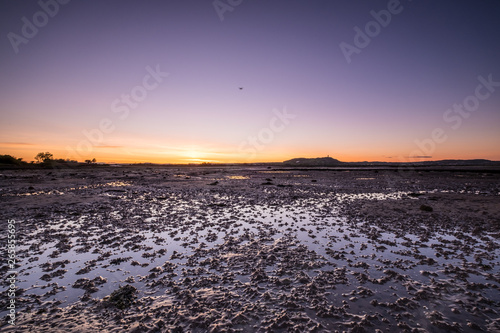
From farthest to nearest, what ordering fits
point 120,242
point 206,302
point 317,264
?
point 120,242
point 317,264
point 206,302

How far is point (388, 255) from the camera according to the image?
7.63 metres

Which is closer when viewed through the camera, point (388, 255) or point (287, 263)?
point (287, 263)

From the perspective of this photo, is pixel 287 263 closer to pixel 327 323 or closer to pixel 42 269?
pixel 327 323

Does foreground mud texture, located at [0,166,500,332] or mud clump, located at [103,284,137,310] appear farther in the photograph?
mud clump, located at [103,284,137,310]

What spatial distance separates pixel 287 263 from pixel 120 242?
6.54m

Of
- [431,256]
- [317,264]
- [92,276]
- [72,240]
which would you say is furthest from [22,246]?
[431,256]

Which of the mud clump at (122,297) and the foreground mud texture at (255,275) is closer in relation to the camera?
the foreground mud texture at (255,275)

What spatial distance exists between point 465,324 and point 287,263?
4024mm

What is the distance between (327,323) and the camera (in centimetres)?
436

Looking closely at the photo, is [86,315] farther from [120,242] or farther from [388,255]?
[388,255]

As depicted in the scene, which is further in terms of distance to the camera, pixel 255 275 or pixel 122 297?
pixel 255 275

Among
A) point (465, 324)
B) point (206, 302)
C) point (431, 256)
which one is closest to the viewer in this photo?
point (465, 324)

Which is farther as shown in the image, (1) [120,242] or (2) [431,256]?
(1) [120,242]

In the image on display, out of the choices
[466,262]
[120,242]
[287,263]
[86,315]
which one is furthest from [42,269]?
[466,262]
